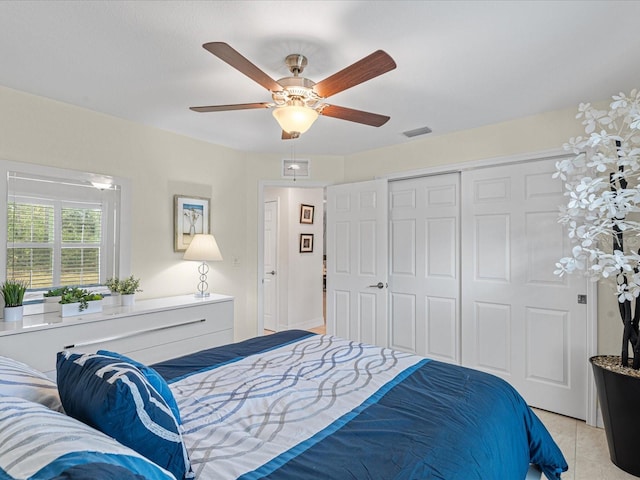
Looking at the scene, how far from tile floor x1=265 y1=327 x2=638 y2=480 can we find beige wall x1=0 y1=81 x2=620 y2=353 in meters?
0.61

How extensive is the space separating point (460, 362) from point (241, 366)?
244cm

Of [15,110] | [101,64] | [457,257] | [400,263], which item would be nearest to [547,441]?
[457,257]

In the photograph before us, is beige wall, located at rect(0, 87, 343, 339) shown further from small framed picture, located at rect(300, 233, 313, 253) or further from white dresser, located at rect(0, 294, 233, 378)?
small framed picture, located at rect(300, 233, 313, 253)

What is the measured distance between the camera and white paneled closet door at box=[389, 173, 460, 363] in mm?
3502

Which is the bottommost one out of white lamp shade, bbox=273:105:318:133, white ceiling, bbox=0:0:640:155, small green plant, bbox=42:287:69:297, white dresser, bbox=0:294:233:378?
white dresser, bbox=0:294:233:378

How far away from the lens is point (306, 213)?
559 centimetres

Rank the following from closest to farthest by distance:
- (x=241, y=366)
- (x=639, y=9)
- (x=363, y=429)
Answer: (x=363, y=429) < (x=639, y=9) < (x=241, y=366)

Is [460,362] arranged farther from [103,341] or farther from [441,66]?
[103,341]

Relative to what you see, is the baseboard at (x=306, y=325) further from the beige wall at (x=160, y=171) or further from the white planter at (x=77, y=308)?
the white planter at (x=77, y=308)

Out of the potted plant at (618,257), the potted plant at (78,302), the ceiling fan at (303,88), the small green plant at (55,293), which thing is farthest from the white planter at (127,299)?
the potted plant at (618,257)

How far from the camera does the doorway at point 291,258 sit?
5430 millimetres

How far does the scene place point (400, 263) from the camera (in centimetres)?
387

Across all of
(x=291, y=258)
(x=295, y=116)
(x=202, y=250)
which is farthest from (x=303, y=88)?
(x=291, y=258)

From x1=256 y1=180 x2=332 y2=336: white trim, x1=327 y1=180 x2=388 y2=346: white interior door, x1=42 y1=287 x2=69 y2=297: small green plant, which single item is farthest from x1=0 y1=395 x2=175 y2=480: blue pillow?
x1=256 y1=180 x2=332 y2=336: white trim
